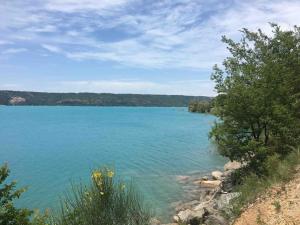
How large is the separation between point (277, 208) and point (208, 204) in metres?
9.01

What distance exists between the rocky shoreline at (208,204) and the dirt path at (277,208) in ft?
3.95

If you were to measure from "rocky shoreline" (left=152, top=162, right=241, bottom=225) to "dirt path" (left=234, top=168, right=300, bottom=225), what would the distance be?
120cm

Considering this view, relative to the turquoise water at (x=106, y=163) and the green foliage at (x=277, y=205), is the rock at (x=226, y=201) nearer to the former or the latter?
the green foliage at (x=277, y=205)

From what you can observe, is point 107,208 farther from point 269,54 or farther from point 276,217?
point 269,54

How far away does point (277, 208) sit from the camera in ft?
38.9

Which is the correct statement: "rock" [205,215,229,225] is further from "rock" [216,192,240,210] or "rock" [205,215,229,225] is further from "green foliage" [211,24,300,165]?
"green foliage" [211,24,300,165]

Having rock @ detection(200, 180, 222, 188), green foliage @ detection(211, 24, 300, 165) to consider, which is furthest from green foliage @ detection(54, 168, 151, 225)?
rock @ detection(200, 180, 222, 188)

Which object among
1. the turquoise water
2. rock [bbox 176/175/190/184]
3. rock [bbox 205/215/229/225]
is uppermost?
rock [bbox 205/215/229/225]

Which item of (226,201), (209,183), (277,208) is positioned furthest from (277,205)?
(209,183)

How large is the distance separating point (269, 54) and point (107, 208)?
74.9ft

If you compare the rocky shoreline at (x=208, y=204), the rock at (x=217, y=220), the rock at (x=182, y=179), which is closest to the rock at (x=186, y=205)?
the rocky shoreline at (x=208, y=204)

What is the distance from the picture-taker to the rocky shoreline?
15.0 m

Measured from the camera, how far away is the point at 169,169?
120 ft

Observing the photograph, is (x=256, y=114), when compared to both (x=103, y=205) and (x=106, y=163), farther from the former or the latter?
(x=106, y=163)
